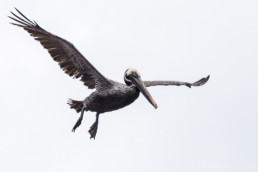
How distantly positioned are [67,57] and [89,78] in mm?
762

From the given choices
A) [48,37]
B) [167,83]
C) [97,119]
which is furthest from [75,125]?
[167,83]

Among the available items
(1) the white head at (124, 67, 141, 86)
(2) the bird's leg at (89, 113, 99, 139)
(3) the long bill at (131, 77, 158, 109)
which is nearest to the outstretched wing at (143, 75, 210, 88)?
(1) the white head at (124, 67, 141, 86)

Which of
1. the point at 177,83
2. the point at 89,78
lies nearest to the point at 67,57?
the point at 89,78

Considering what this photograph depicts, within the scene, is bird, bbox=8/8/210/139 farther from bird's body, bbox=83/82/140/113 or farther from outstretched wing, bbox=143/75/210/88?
outstretched wing, bbox=143/75/210/88

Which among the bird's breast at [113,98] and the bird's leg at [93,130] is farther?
the bird's leg at [93,130]

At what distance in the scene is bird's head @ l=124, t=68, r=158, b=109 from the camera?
18.5 metres

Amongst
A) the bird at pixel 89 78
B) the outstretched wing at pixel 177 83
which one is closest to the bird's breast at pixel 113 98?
the bird at pixel 89 78

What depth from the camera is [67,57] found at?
18703 millimetres

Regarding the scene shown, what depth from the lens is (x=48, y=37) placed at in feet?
60.8

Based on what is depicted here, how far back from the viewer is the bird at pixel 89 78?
1838 centimetres

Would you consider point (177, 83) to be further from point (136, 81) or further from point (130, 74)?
point (136, 81)

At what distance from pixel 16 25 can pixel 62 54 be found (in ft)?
4.39

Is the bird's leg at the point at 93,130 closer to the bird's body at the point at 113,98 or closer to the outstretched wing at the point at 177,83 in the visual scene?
the bird's body at the point at 113,98

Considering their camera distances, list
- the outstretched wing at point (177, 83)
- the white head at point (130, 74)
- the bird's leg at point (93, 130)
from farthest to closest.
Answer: the outstretched wing at point (177, 83)
the bird's leg at point (93, 130)
the white head at point (130, 74)
